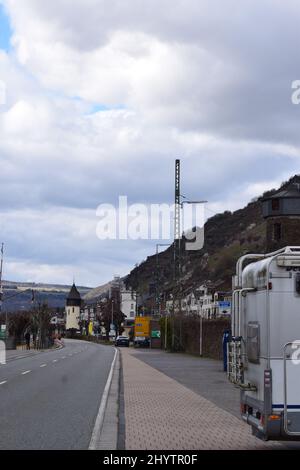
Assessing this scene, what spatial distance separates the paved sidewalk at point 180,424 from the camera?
11.6 meters

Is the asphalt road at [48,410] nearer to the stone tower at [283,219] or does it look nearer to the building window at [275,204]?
the stone tower at [283,219]

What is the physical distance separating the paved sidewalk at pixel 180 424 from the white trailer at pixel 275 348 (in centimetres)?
130

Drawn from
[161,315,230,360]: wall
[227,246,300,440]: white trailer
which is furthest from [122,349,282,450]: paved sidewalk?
[161,315,230,360]: wall

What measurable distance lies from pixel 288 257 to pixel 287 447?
3.33 meters

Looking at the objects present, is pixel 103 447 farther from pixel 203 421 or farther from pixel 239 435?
pixel 203 421

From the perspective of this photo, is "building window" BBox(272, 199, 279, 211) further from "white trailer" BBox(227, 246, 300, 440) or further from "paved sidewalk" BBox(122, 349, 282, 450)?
"white trailer" BBox(227, 246, 300, 440)

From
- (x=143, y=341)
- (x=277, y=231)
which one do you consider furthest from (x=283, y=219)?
(x=143, y=341)

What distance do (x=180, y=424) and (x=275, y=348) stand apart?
194 inches

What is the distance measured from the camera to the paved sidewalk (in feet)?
38.1

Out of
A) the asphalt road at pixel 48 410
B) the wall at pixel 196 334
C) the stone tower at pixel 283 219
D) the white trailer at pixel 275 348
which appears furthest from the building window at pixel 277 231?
the white trailer at pixel 275 348

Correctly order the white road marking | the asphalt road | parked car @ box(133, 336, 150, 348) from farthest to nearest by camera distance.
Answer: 1. parked car @ box(133, 336, 150, 348)
2. the asphalt road
3. the white road marking

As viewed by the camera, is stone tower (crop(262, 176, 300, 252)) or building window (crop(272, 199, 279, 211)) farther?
building window (crop(272, 199, 279, 211))

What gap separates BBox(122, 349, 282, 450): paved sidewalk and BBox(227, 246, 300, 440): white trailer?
1.30 metres
